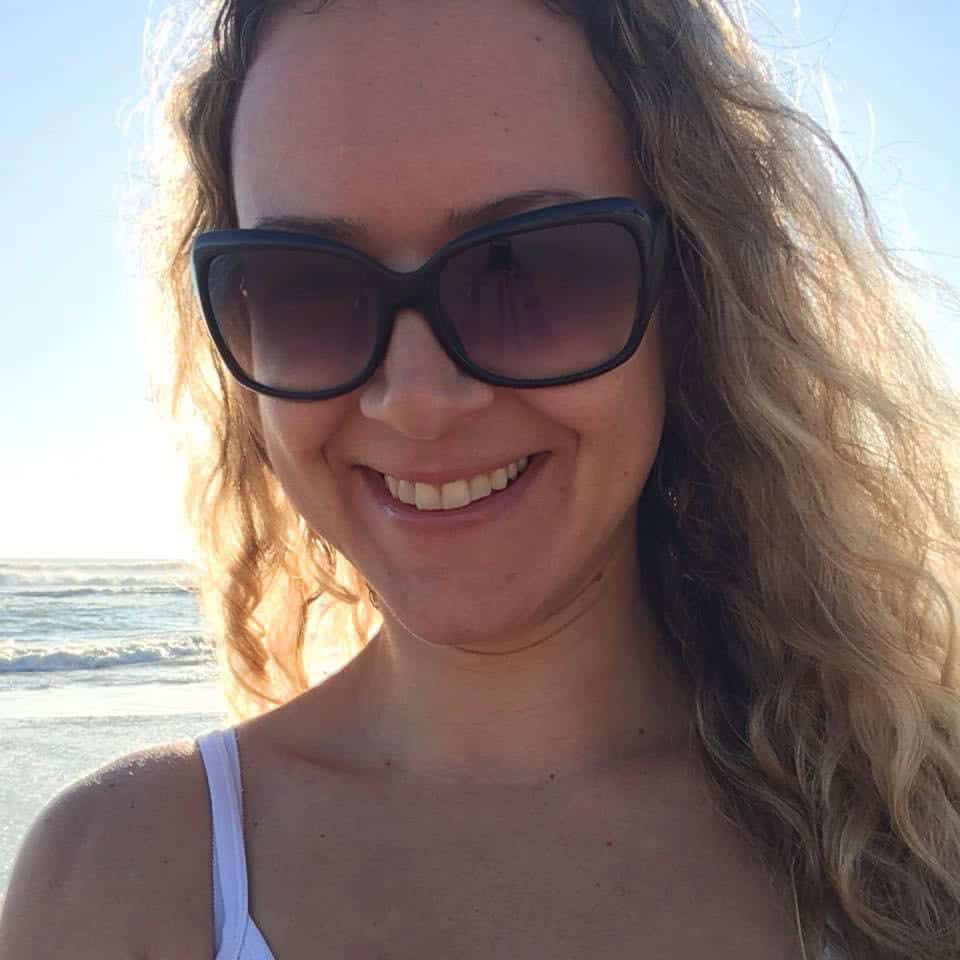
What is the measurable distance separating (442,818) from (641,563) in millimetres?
611

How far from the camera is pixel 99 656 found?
8.93 metres

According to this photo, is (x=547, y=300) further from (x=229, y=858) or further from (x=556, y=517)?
(x=229, y=858)

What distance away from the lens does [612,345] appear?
1.43m

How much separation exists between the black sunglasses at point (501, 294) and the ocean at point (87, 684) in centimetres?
110

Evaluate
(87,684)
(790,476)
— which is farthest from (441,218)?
(87,684)

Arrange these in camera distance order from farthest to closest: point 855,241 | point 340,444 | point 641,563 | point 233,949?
point 641,563 → point 855,241 → point 340,444 → point 233,949

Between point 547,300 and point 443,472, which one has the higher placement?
point 547,300

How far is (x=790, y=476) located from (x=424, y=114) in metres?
0.80

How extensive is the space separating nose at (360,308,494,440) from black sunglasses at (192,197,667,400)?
1cm

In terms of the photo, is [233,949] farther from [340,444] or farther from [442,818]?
[340,444]

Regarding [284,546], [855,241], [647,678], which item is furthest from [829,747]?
[284,546]

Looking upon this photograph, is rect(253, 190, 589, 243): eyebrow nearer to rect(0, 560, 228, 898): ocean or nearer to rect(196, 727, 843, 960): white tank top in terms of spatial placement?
rect(196, 727, 843, 960): white tank top

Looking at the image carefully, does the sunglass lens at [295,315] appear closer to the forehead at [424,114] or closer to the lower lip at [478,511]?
the forehead at [424,114]

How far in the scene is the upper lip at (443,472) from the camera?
147cm
